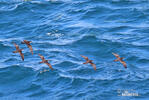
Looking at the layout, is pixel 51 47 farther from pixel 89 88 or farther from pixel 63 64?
pixel 89 88

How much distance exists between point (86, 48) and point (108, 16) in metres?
6.03

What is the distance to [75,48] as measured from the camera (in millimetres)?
33906

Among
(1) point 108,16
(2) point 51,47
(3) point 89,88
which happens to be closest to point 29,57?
(2) point 51,47

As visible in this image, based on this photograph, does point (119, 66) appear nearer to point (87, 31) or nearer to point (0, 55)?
point (87, 31)

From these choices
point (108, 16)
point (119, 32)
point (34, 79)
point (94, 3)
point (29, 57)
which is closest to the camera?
point (34, 79)

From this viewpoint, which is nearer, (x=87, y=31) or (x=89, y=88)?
(x=89, y=88)

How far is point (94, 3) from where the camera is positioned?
1673 inches

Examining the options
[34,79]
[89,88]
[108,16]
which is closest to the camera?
[89,88]

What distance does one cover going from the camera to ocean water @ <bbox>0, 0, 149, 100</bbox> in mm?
28516

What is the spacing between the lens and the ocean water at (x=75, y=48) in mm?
28516

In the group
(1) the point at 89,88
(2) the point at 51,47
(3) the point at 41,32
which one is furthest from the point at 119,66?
(3) the point at 41,32

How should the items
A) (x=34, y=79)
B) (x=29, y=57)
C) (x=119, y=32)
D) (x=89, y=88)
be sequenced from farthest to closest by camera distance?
(x=119, y=32) < (x=29, y=57) < (x=34, y=79) < (x=89, y=88)

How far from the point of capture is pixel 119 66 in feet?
101

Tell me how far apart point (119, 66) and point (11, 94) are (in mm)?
8138
